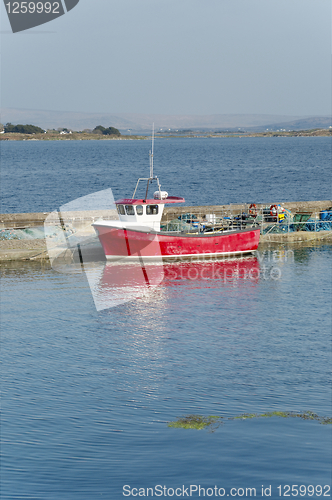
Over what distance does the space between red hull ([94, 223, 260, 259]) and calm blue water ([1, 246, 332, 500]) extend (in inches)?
226

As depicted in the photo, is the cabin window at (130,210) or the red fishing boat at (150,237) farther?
the cabin window at (130,210)

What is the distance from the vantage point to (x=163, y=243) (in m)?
32.6

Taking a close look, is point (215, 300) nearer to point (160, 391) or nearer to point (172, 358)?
point (172, 358)

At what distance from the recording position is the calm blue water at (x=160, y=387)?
429 inches

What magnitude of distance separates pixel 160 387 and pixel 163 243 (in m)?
17.8

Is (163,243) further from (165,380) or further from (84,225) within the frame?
(165,380)

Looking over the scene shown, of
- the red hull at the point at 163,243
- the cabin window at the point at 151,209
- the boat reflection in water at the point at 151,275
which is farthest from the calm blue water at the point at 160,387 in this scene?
the cabin window at the point at 151,209

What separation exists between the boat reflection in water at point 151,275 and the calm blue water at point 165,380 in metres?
0.27

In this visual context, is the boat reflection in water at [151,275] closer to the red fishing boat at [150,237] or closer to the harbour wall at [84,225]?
the red fishing boat at [150,237]

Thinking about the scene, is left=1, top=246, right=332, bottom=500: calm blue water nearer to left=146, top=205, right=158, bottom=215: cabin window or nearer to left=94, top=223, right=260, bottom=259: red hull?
left=94, top=223, right=260, bottom=259: red hull

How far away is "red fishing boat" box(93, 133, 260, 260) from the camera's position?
31.9 meters

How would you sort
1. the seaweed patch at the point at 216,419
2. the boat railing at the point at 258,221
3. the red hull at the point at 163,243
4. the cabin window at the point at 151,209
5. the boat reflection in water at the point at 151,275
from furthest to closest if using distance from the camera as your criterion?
1. the boat railing at the point at 258,221
2. the cabin window at the point at 151,209
3. the red hull at the point at 163,243
4. the boat reflection in water at the point at 151,275
5. the seaweed patch at the point at 216,419

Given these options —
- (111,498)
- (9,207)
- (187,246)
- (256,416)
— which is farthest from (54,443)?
(9,207)

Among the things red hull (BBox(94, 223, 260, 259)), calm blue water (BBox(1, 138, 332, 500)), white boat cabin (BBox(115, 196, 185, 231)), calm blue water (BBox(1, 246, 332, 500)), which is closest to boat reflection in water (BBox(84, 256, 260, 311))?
calm blue water (BBox(1, 138, 332, 500))
